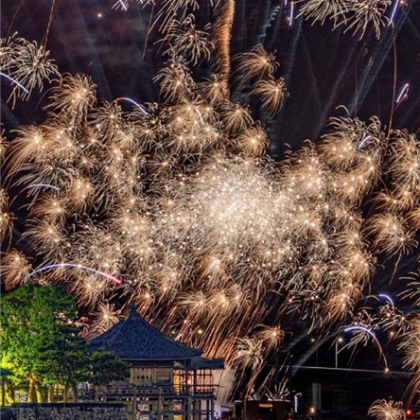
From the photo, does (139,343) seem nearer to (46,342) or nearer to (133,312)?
(133,312)

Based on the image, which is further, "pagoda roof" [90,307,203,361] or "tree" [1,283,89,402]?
"pagoda roof" [90,307,203,361]

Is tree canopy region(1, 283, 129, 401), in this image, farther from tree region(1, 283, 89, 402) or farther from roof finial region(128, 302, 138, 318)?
roof finial region(128, 302, 138, 318)

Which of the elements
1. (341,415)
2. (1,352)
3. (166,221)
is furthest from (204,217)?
(341,415)

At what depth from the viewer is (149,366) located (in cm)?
4181

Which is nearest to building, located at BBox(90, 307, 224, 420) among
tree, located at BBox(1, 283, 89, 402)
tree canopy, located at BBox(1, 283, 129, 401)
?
tree canopy, located at BBox(1, 283, 129, 401)

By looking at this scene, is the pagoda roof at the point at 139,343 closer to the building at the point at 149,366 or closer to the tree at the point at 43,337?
the building at the point at 149,366

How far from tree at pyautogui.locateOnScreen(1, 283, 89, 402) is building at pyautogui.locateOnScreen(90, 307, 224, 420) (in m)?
3.84

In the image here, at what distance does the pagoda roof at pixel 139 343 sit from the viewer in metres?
40.8

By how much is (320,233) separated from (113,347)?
38.9ft

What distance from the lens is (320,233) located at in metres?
32.3

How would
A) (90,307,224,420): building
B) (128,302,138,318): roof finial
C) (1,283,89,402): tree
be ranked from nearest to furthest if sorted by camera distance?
(1,283,89,402): tree, (90,307,224,420): building, (128,302,138,318): roof finial

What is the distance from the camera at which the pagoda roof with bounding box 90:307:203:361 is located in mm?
40750

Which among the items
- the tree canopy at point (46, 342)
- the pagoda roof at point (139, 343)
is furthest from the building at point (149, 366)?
the tree canopy at point (46, 342)

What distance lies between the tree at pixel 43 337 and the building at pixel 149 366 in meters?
3.84
